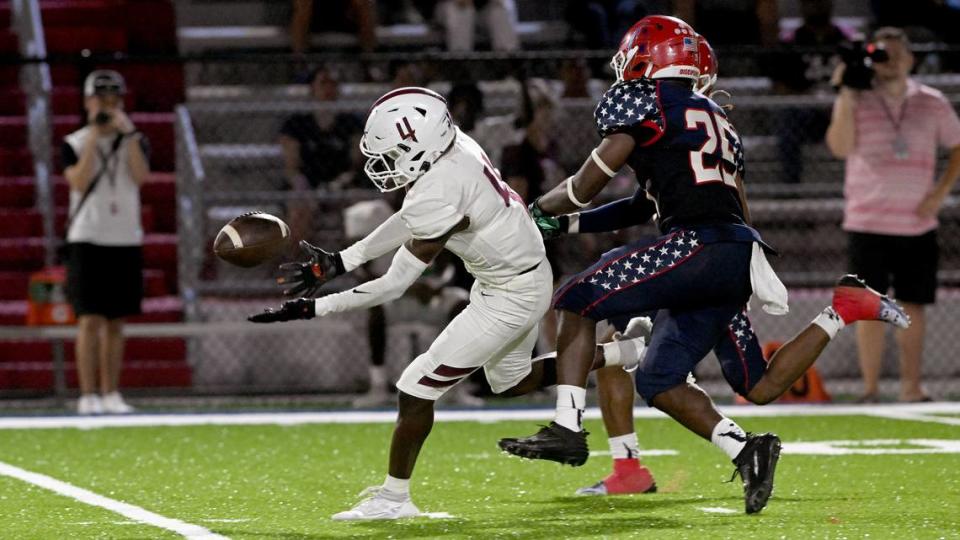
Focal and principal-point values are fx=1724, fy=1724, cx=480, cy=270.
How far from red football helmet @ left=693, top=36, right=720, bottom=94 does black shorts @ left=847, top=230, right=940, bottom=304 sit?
3847 millimetres

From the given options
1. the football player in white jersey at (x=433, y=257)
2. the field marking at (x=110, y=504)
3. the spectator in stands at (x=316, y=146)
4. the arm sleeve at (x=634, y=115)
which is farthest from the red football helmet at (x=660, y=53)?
the spectator in stands at (x=316, y=146)

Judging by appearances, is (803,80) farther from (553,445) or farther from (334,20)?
(553,445)

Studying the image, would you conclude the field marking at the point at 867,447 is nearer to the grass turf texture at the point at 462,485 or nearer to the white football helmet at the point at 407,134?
the grass turf texture at the point at 462,485

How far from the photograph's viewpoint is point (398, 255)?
17.3ft

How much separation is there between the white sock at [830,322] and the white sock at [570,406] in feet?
2.99

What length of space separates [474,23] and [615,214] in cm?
729

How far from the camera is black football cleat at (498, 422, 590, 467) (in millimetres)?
5184

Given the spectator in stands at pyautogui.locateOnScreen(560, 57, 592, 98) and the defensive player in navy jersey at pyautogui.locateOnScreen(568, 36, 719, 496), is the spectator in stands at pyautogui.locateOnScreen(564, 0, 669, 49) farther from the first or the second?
the defensive player in navy jersey at pyautogui.locateOnScreen(568, 36, 719, 496)

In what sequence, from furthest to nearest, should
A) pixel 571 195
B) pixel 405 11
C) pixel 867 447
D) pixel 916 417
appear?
pixel 405 11 → pixel 916 417 → pixel 867 447 → pixel 571 195

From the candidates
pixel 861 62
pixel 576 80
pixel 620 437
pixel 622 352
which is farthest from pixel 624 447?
pixel 576 80

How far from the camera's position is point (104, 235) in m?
9.47

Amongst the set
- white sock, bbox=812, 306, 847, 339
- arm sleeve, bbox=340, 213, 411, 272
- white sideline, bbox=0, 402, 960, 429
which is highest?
arm sleeve, bbox=340, 213, 411, 272

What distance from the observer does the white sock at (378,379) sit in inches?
386

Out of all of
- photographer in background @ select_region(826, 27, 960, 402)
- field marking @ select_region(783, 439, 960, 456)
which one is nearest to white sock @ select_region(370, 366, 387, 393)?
photographer in background @ select_region(826, 27, 960, 402)
